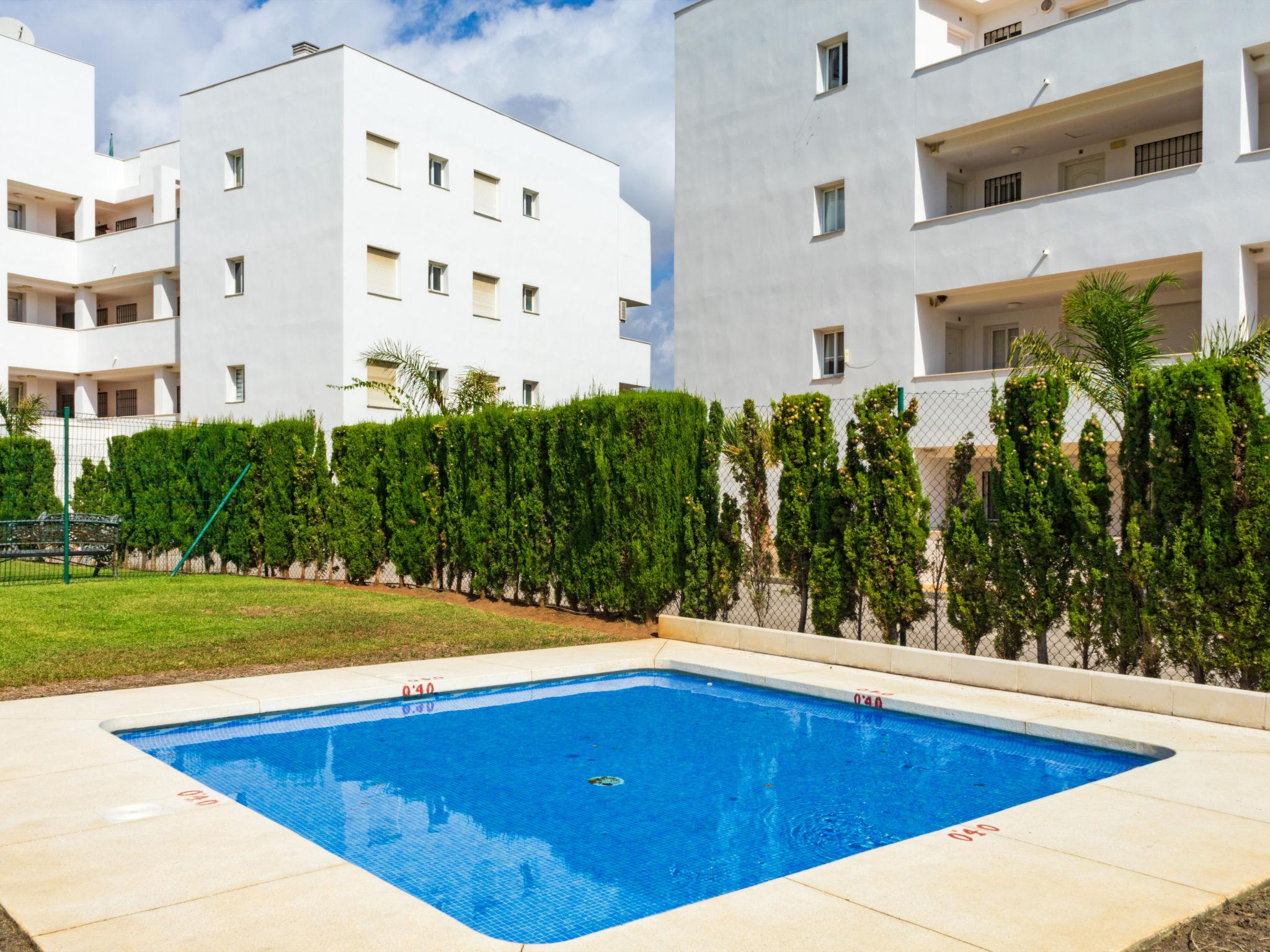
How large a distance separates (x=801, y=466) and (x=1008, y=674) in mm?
3224

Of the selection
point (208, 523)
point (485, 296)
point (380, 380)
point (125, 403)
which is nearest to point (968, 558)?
point (208, 523)

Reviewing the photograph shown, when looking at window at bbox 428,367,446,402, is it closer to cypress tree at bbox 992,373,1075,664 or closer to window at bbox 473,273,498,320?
window at bbox 473,273,498,320

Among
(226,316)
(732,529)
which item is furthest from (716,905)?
(226,316)

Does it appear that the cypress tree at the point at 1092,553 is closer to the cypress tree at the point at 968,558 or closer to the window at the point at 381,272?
the cypress tree at the point at 968,558

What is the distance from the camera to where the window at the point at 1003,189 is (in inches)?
1003

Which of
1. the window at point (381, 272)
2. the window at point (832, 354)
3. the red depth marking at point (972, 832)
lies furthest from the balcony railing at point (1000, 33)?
the red depth marking at point (972, 832)

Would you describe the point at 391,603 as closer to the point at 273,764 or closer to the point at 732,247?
the point at 273,764

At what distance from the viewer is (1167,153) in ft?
75.8

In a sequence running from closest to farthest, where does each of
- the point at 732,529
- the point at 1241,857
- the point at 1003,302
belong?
the point at 1241,857, the point at 732,529, the point at 1003,302

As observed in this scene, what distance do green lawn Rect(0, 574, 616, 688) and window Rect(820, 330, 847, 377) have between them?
13.3 meters

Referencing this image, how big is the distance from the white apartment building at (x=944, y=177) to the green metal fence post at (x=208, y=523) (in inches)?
504

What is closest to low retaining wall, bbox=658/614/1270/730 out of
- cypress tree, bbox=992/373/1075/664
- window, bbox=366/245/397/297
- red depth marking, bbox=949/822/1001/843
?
cypress tree, bbox=992/373/1075/664

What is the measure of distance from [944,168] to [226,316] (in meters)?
20.2

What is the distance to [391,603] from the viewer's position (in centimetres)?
1539
